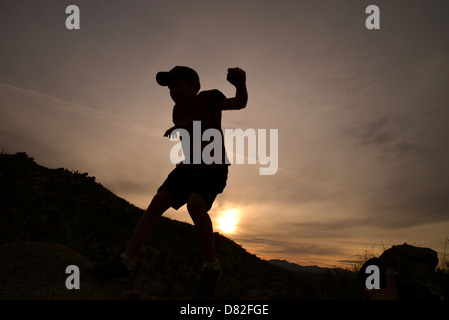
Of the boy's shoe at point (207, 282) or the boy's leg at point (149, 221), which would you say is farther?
the boy's leg at point (149, 221)

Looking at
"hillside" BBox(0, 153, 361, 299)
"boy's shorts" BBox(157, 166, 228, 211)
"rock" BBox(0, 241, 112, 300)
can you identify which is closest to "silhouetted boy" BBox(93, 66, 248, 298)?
"boy's shorts" BBox(157, 166, 228, 211)

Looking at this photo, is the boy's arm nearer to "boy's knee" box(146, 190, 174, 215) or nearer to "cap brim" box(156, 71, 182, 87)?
"cap brim" box(156, 71, 182, 87)

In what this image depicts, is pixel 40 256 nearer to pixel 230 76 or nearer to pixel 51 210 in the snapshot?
pixel 230 76

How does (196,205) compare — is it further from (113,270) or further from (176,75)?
(176,75)

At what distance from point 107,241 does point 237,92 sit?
7.70 metres

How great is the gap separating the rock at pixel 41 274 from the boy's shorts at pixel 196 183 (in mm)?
1327

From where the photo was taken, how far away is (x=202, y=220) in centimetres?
341

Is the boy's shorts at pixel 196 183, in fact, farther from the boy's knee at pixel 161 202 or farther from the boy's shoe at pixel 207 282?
the boy's shoe at pixel 207 282

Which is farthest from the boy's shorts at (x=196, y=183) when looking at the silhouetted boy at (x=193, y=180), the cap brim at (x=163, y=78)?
the cap brim at (x=163, y=78)

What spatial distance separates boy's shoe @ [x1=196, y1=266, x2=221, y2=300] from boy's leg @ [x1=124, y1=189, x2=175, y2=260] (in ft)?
2.50

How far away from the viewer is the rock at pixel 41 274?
3.43 meters

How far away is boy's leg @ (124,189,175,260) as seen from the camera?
3.61 m

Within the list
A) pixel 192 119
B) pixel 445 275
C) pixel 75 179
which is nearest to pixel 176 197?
pixel 192 119
